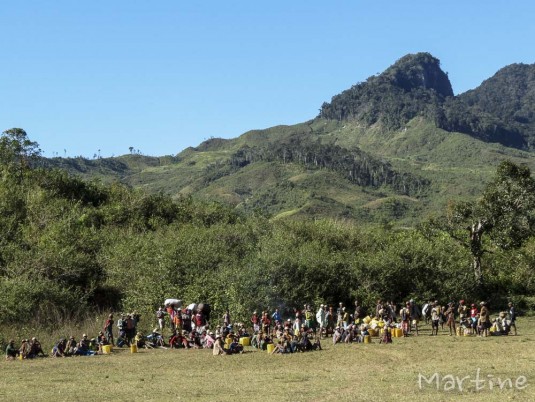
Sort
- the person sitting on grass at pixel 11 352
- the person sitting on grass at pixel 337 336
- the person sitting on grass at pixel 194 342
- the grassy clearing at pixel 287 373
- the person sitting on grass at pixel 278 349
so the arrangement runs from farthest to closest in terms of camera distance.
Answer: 1. the person sitting on grass at pixel 194 342
2. the person sitting on grass at pixel 337 336
3. the person sitting on grass at pixel 11 352
4. the person sitting on grass at pixel 278 349
5. the grassy clearing at pixel 287 373

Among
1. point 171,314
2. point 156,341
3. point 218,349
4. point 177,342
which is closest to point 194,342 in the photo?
point 177,342

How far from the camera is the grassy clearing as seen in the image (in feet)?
58.3

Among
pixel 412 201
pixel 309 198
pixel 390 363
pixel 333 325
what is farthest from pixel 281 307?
pixel 412 201

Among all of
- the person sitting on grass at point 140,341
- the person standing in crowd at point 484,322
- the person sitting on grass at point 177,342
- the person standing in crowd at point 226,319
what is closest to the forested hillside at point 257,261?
the person standing in crowd at point 226,319

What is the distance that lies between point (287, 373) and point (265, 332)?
8.40 m

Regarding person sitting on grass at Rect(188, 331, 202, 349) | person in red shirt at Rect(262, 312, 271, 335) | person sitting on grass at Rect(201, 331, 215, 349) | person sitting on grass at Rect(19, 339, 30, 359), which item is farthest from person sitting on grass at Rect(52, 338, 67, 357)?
person in red shirt at Rect(262, 312, 271, 335)

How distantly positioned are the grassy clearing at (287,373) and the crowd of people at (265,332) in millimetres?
859

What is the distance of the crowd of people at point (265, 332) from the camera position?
27.2 meters

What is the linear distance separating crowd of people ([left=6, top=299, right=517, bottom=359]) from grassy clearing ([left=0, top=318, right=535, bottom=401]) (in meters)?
0.86

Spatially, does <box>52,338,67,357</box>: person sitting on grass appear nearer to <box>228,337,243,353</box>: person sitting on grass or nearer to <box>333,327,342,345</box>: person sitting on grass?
<box>228,337,243,353</box>: person sitting on grass

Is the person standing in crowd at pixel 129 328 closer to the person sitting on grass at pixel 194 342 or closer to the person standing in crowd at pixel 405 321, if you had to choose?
the person sitting on grass at pixel 194 342

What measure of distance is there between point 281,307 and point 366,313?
5.58m

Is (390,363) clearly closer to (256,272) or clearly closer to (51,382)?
(51,382)

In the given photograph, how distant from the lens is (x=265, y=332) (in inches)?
1179
